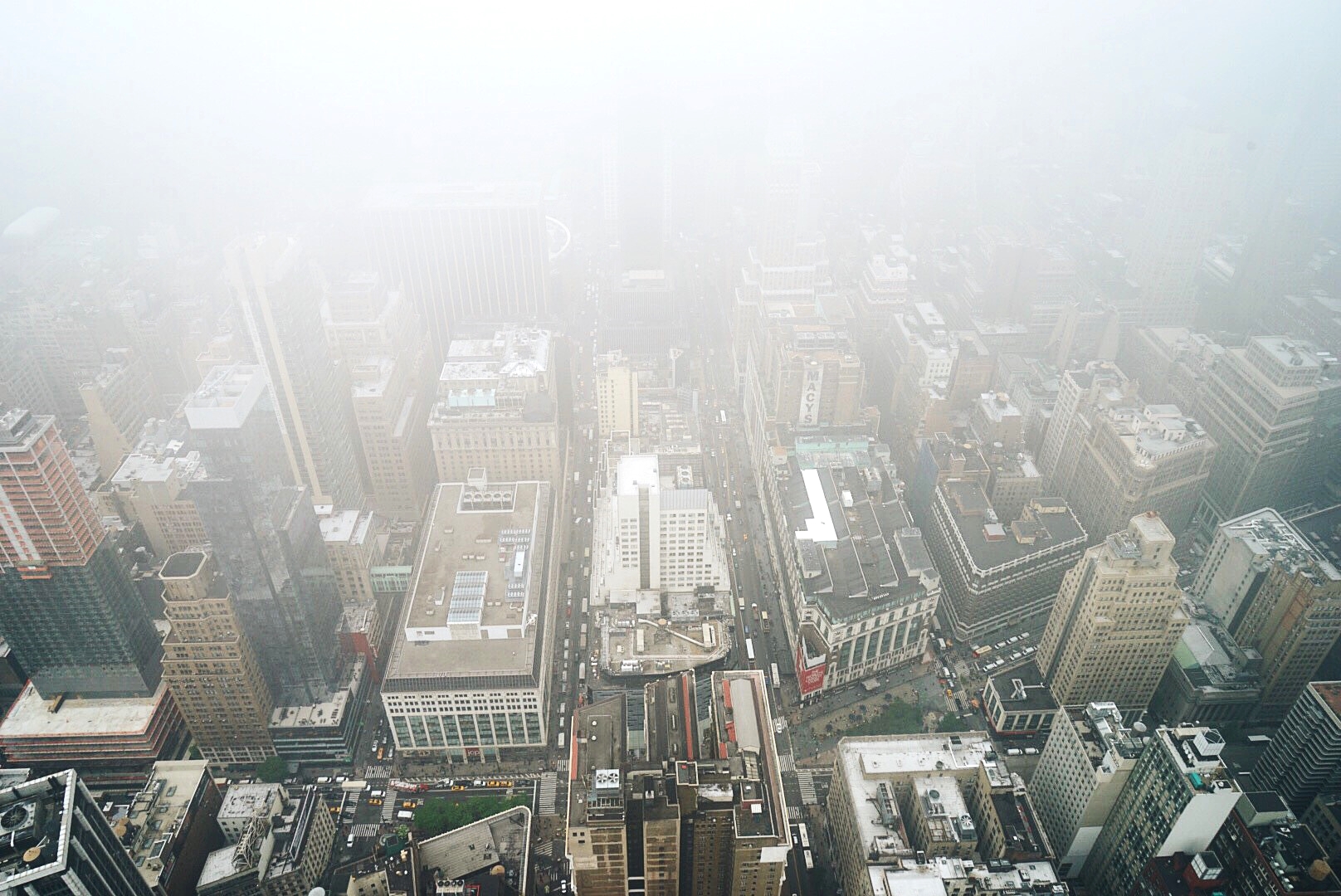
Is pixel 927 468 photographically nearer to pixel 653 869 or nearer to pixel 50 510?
pixel 653 869

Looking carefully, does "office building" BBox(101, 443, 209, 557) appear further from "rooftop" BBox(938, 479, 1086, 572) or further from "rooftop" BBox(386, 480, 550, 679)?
"rooftop" BBox(938, 479, 1086, 572)

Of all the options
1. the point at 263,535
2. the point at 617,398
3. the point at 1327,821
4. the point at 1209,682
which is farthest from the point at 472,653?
the point at 1327,821

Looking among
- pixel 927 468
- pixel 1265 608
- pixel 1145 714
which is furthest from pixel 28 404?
pixel 1265 608

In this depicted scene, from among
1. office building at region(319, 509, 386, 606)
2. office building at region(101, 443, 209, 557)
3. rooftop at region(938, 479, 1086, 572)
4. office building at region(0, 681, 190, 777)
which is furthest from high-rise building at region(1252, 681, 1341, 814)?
office building at region(101, 443, 209, 557)

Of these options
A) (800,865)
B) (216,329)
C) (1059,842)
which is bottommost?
(800,865)

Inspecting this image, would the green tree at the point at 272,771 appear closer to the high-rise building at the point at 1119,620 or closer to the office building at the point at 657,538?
the office building at the point at 657,538

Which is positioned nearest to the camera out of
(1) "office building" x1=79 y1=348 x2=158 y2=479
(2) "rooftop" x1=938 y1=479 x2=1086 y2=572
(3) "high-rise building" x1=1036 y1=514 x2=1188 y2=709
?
(3) "high-rise building" x1=1036 y1=514 x2=1188 y2=709

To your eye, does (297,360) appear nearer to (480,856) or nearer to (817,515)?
(480,856)
